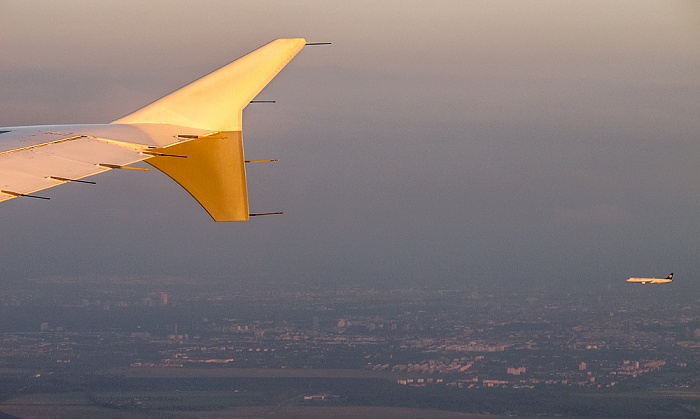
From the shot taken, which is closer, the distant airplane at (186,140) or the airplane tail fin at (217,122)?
the distant airplane at (186,140)

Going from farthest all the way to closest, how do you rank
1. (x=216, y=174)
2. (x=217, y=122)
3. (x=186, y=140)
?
(x=217, y=122) < (x=216, y=174) < (x=186, y=140)

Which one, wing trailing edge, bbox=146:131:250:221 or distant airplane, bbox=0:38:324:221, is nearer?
distant airplane, bbox=0:38:324:221

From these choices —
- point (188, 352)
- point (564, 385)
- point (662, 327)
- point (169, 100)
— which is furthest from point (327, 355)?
point (169, 100)

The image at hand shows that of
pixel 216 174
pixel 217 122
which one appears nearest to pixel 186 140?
pixel 216 174

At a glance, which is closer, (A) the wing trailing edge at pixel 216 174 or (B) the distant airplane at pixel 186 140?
(B) the distant airplane at pixel 186 140

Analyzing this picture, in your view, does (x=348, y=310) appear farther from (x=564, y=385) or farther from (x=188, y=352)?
(x=564, y=385)

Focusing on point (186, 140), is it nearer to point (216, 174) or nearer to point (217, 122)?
point (216, 174)
